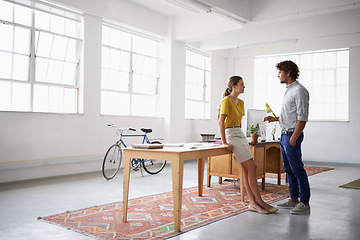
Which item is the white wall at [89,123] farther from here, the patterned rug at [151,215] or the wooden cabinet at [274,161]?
the wooden cabinet at [274,161]

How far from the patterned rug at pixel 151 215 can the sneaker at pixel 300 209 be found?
1.99ft

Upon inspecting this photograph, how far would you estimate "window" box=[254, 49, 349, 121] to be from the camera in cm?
1055

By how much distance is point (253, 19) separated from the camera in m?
8.06

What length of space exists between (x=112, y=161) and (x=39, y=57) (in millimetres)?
2497

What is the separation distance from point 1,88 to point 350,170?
8.19 meters

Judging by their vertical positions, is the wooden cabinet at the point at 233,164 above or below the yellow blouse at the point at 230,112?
below

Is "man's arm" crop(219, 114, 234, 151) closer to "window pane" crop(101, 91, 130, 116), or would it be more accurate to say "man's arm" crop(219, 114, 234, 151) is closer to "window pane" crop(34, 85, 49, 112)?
"window pane" crop(34, 85, 49, 112)

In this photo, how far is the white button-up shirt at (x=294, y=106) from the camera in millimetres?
4191

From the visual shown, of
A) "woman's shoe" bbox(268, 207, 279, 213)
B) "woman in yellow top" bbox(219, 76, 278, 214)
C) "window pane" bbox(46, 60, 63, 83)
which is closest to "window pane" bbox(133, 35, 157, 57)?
"window pane" bbox(46, 60, 63, 83)

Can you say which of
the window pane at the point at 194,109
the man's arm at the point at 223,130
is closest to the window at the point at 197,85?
the window pane at the point at 194,109

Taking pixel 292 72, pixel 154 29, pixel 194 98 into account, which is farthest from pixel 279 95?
pixel 292 72

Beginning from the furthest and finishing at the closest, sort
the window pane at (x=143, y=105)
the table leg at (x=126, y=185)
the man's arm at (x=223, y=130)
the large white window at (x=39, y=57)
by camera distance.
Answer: the window pane at (x=143, y=105) < the large white window at (x=39, y=57) < the man's arm at (x=223, y=130) < the table leg at (x=126, y=185)

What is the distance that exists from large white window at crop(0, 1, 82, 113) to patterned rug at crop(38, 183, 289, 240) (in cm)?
311

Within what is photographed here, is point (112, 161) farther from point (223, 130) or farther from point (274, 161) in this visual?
point (223, 130)
